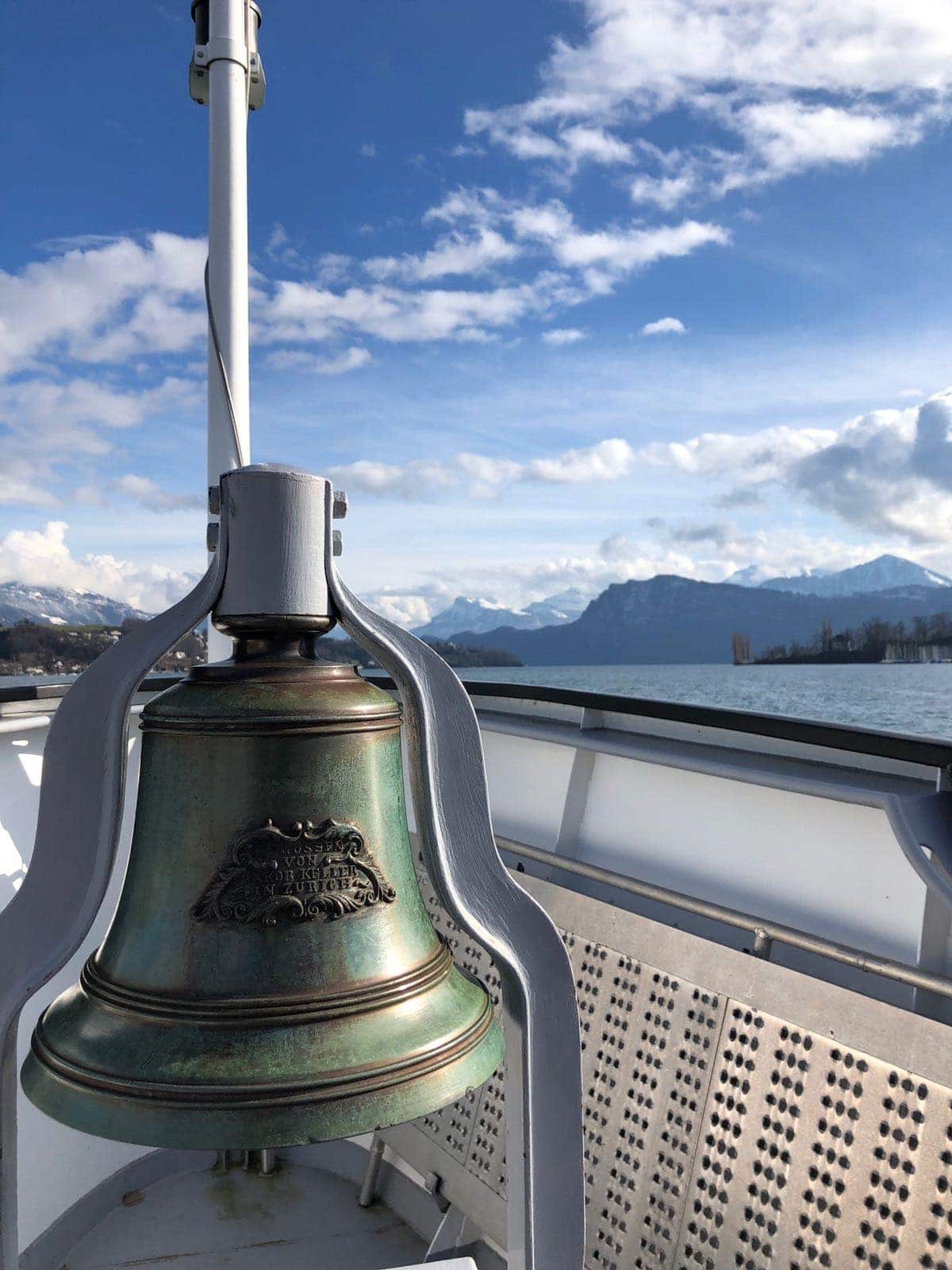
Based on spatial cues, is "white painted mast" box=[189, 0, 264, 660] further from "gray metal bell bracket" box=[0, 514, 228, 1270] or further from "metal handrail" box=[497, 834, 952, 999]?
"gray metal bell bracket" box=[0, 514, 228, 1270]

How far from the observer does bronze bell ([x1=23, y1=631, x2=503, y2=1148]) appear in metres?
0.83

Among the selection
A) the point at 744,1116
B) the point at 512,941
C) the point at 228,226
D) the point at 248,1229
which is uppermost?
the point at 228,226

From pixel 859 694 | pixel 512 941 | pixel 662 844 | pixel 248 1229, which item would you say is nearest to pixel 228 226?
pixel 662 844

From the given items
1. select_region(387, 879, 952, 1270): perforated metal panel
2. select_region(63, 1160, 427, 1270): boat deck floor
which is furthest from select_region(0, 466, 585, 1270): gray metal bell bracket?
select_region(63, 1160, 427, 1270): boat deck floor

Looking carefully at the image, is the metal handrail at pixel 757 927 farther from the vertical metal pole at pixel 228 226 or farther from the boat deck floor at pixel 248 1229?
the boat deck floor at pixel 248 1229

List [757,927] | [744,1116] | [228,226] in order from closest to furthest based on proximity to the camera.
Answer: [744,1116] → [757,927] → [228,226]

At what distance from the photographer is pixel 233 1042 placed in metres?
0.85

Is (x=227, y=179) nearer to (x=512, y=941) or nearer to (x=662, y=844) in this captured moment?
(x=662, y=844)

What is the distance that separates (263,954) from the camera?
2.97ft

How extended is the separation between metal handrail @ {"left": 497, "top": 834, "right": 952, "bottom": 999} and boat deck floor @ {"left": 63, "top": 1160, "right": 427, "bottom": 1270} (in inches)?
53.2

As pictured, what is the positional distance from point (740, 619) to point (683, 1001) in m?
58.8

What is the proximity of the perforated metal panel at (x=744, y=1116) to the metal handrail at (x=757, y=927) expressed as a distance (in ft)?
0.20

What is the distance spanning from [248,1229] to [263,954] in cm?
279

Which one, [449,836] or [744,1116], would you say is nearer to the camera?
[449,836]
